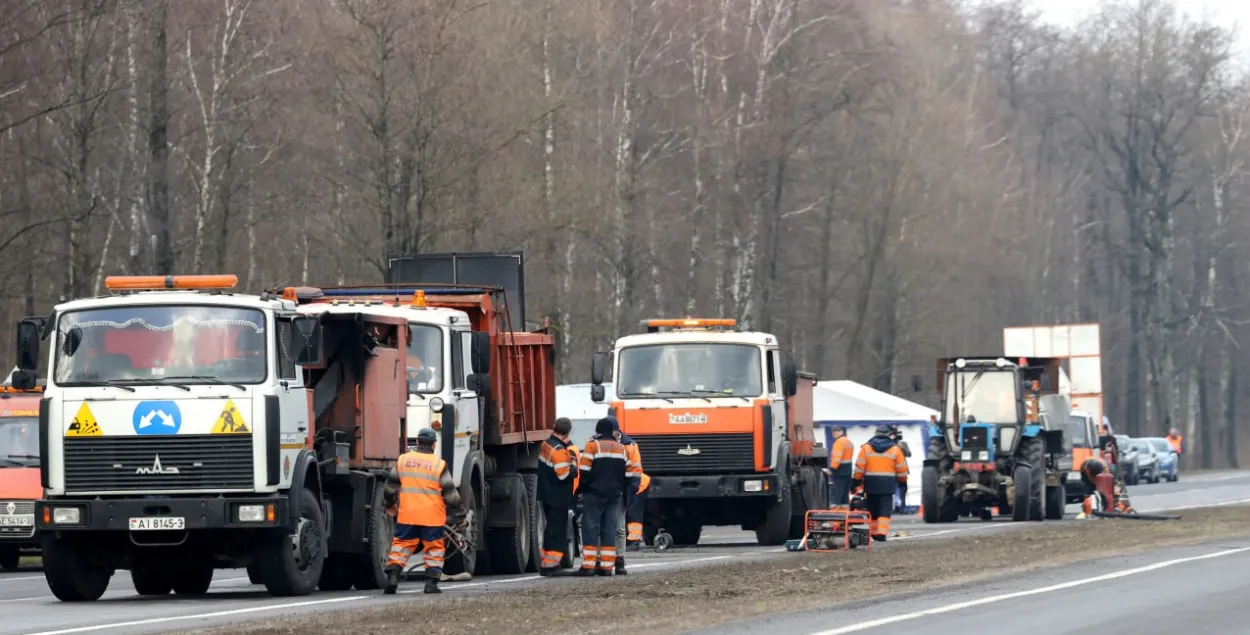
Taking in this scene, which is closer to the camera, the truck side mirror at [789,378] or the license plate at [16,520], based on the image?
the license plate at [16,520]

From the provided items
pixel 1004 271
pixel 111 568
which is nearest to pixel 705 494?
pixel 111 568

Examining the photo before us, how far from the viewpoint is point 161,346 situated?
697 inches

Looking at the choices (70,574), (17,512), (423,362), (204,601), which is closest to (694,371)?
(423,362)

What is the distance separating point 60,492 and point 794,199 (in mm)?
42823

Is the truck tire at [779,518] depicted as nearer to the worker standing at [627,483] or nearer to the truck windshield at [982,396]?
the worker standing at [627,483]

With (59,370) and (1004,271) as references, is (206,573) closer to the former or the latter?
(59,370)

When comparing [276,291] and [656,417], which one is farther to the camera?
[656,417]

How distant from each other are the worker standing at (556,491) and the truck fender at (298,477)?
340 cm

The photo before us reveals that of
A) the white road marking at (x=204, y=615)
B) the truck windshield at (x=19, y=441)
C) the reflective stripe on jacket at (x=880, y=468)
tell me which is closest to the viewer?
the white road marking at (x=204, y=615)

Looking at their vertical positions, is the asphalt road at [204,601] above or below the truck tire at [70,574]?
below

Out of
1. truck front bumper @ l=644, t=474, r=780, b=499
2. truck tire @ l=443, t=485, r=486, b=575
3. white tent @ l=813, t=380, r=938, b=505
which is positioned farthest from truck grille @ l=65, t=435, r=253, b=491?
white tent @ l=813, t=380, r=938, b=505

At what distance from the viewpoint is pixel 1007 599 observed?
1691 centimetres

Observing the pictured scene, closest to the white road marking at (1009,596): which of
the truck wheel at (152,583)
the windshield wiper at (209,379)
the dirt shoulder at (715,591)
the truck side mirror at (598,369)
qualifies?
the dirt shoulder at (715,591)

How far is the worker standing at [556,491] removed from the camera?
21.3 m
